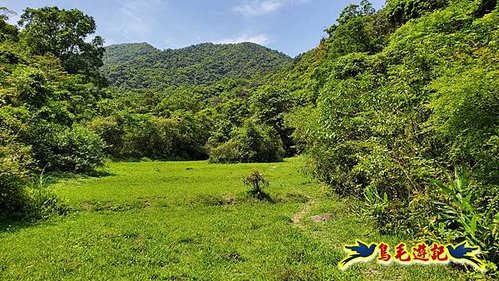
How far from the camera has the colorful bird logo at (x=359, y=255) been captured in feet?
31.3

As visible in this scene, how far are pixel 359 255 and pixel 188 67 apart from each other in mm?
162143

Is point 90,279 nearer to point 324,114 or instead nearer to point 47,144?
point 324,114

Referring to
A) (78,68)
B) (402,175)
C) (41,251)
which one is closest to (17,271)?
(41,251)

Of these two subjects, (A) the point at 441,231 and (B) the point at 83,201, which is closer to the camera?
(A) the point at 441,231

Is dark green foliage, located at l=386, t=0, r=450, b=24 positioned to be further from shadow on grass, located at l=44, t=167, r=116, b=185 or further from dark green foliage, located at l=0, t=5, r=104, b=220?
shadow on grass, located at l=44, t=167, r=116, b=185

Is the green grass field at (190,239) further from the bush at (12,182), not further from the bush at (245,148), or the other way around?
the bush at (245,148)

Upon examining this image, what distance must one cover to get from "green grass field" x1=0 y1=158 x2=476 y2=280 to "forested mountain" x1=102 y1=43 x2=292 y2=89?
356 feet

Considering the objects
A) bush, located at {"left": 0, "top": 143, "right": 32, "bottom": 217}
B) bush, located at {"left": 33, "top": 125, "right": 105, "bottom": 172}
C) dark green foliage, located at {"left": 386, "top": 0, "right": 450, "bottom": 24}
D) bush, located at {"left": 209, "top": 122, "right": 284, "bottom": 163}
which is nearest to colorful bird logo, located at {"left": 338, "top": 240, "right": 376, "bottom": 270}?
bush, located at {"left": 0, "top": 143, "right": 32, "bottom": 217}

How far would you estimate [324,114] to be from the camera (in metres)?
19.9

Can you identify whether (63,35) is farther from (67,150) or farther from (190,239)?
(190,239)

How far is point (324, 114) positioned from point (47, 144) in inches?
780

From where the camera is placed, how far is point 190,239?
13164 mm

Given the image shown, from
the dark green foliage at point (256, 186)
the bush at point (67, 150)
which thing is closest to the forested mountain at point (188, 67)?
the bush at point (67, 150)

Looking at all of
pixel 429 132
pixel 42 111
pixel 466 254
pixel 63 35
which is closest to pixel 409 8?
pixel 429 132
